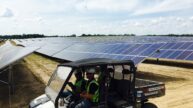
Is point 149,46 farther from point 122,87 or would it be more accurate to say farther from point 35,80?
point 122,87

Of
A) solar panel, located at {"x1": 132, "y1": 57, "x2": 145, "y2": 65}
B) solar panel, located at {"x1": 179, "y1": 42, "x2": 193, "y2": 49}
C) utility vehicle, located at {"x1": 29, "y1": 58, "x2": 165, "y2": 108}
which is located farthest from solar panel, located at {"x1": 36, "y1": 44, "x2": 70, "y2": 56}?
utility vehicle, located at {"x1": 29, "y1": 58, "x2": 165, "y2": 108}

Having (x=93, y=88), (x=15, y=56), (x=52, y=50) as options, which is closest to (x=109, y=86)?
(x=93, y=88)

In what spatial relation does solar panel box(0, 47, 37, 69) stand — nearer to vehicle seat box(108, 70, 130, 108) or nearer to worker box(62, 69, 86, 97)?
worker box(62, 69, 86, 97)

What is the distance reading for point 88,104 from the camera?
19.6ft

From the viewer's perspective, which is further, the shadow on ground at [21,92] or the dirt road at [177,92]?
the shadow on ground at [21,92]

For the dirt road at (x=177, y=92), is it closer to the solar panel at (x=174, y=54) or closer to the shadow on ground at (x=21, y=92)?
the solar panel at (x=174, y=54)

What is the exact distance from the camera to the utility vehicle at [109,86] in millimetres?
6082

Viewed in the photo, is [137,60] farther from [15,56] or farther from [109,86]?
[109,86]

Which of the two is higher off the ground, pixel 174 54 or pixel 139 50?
pixel 139 50

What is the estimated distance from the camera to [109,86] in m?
6.84

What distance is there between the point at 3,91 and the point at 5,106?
10.5 feet

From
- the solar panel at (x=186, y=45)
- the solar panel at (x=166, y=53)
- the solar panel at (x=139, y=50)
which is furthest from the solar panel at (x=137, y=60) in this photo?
the solar panel at (x=186, y=45)

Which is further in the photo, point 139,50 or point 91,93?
point 139,50

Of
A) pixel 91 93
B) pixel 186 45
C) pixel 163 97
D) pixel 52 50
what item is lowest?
pixel 52 50
